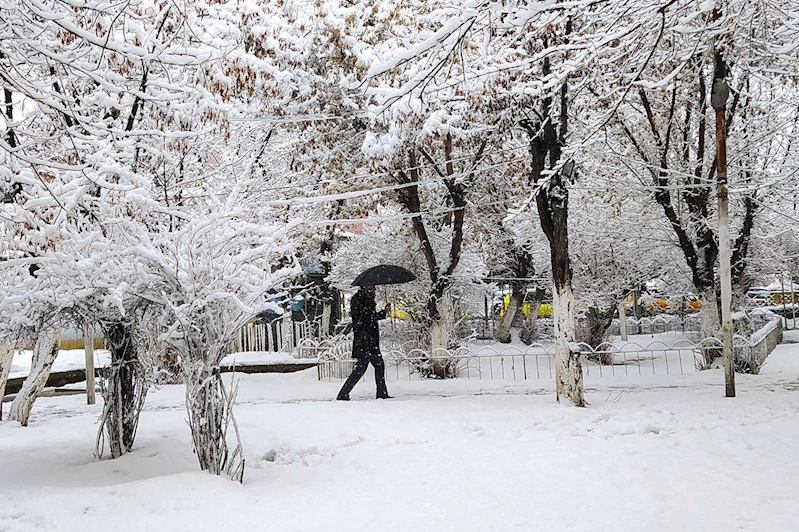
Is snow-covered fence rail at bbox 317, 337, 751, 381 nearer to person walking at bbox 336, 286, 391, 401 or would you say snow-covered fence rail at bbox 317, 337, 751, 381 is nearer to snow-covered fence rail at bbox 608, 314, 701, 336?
person walking at bbox 336, 286, 391, 401

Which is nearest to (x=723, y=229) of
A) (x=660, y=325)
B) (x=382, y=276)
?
(x=382, y=276)

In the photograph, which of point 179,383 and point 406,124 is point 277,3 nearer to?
point 406,124

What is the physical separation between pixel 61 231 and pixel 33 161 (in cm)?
163

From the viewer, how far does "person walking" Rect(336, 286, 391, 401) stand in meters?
11.6

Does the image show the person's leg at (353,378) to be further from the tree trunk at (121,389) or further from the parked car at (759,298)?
the parked car at (759,298)

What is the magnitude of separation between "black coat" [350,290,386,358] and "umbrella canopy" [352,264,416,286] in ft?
1.20

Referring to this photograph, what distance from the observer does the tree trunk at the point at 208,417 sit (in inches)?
234

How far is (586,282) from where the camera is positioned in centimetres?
1825

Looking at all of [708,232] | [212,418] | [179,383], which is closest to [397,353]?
[179,383]

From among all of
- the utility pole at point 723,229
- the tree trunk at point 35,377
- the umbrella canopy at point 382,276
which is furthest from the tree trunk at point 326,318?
the utility pole at point 723,229

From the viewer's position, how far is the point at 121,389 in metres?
7.12

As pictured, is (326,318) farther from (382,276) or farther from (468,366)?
(382,276)

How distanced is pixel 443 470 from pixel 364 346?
17.0 feet

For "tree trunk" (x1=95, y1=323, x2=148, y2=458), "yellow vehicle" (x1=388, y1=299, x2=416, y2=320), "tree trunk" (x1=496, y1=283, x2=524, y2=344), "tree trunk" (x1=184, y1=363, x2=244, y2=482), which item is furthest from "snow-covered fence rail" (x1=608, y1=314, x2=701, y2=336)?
"tree trunk" (x1=184, y1=363, x2=244, y2=482)
